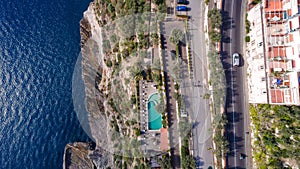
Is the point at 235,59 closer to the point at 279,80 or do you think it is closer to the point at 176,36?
the point at 279,80

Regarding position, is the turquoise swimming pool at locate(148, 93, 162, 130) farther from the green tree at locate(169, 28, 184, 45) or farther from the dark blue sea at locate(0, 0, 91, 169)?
the dark blue sea at locate(0, 0, 91, 169)

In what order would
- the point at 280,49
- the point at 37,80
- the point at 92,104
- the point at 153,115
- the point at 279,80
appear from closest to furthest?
the point at 279,80 < the point at 280,49 < the point at 153,115 < the point at 92,104 < the point at 37,80

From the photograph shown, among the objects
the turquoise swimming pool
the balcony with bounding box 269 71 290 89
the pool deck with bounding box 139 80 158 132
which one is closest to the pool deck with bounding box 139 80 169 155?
the pool deck with bounding box 139 80 158 132

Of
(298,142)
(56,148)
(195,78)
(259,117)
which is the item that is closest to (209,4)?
(195,78)

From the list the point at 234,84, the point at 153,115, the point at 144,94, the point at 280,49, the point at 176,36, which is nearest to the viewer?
the point at 280,49

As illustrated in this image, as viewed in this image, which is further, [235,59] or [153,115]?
[153,115]

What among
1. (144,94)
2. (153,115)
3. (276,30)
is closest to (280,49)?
(276,30)
